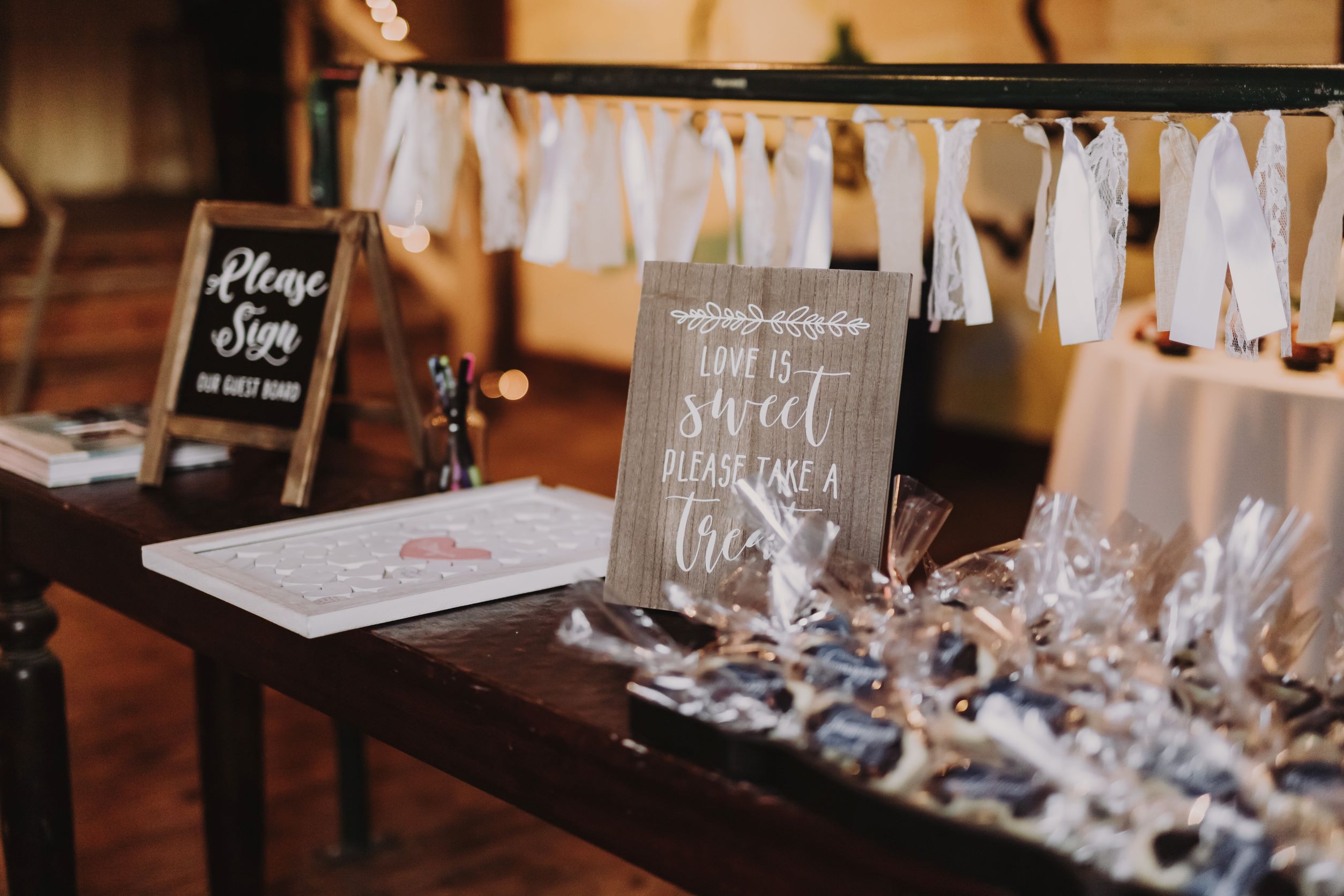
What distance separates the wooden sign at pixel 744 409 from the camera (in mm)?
918

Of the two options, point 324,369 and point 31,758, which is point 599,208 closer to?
point 324,369

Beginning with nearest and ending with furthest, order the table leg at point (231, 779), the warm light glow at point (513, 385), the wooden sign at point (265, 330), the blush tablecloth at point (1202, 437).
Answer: the wooden sign at point (265, 330)
the table leg at point (231, 779)
the blush tablecloth at point (1202, 437)
the warm light glow at point (513, 385)

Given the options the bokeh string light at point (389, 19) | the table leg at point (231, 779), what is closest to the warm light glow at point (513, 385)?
the bokeh string light at point (389, 19)

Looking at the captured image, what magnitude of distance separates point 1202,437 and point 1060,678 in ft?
4.98

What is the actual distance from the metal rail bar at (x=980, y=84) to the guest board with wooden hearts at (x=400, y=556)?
477 millimetres

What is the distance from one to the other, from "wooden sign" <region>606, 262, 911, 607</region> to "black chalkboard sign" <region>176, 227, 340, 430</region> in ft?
1.97

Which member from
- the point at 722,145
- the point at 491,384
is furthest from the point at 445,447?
the point at 491,384

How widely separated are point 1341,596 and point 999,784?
31cm

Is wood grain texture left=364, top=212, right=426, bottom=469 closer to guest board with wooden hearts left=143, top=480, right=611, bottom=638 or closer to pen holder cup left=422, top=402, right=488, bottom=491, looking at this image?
pen holder cup left=422, top=402, right=488, bottom=491

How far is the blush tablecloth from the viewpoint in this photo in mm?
1898

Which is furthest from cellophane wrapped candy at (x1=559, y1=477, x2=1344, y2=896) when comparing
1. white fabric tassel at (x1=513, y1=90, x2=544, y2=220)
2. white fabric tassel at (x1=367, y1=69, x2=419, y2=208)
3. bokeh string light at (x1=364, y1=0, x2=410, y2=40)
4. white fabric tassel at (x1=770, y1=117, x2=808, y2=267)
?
bokeh string light at (x1=364, y1=0, x2=410, y2=40)

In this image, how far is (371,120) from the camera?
162 cm

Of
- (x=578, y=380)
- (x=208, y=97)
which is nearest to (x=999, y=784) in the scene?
(x=578, y=380)

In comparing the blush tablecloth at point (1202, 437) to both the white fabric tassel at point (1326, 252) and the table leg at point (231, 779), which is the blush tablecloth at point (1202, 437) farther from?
the table leg at point (231, 779)
